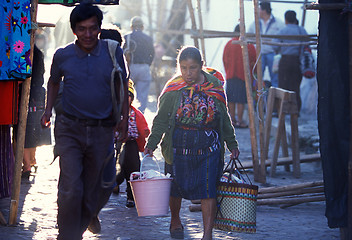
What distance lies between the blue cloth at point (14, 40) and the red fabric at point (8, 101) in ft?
0.53

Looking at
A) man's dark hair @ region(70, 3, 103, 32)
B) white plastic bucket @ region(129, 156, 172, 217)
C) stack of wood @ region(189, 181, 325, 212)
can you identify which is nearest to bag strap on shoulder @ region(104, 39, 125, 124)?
man's dark hair @ region(70, 3, 103, 32)

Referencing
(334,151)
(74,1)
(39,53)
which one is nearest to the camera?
(334,151)

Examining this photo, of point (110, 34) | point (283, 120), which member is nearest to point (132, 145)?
point (110, 34)

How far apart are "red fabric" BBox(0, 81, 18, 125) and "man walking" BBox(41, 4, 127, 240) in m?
1.06

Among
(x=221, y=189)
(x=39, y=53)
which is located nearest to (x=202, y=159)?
(x=221, y=189)

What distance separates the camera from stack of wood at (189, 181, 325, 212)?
7.11 metres

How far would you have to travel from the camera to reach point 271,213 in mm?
7254

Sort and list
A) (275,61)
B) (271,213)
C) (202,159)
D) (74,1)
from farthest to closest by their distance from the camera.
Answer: (275,61) → (271,213) → (74,1) → (202,159)

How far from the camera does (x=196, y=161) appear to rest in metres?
5.79

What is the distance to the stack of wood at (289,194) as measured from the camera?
7105 millimetres

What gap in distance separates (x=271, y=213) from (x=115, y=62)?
3.00 metres

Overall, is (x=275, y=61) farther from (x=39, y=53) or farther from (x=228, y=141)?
(x=228, y=141)

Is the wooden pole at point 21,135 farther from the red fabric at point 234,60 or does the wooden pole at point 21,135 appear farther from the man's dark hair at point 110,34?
the red fabric at point 234,60

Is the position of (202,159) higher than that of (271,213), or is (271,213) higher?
(202,159)
